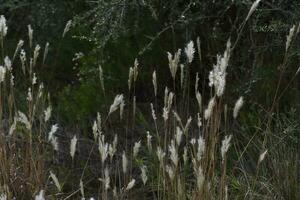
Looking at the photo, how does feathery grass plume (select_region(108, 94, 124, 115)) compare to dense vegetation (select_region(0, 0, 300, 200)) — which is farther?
dense vegetation (select_region(0, 0, 300, 200))

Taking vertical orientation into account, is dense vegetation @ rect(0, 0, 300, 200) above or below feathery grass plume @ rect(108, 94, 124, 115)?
below

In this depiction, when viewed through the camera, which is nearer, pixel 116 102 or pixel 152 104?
pixel 116 102

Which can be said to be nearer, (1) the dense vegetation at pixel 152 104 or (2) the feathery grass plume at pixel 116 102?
(2) the feathery grass plume at pixel 116 102

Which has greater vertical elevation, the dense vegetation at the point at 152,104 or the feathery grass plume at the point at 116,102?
the feathery grass plume at the point at 116,102

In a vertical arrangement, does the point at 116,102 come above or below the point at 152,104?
above

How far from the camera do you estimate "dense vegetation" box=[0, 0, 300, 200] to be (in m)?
2.82

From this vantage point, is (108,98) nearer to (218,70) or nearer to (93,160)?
(93,160)

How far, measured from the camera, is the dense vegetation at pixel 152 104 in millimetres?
2816

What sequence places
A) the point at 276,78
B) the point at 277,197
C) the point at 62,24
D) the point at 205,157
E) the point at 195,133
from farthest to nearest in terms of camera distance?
the point at 62,24
the point at 276,78
the point at 195,133
the point at 277,197
the point at 205,157

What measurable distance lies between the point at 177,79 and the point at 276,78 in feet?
2.96

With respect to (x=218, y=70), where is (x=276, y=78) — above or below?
below

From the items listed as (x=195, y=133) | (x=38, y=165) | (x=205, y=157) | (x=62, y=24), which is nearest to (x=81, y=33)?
(x=62, y=24)

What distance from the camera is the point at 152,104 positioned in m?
3.15

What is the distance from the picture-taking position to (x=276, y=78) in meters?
4.48
